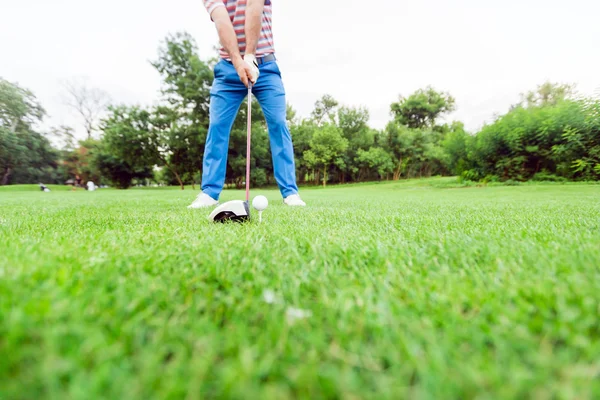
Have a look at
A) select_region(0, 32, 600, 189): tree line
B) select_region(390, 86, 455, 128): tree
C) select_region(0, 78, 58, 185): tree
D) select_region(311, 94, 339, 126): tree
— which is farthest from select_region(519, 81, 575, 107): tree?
select_region(0, 78, 58, 185): tree

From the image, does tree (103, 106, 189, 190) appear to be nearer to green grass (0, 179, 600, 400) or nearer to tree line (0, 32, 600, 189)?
tree line (0, 32, 600, 189)

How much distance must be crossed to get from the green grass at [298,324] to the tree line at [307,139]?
12724mm

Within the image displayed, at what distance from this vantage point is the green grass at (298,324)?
12.0 inches

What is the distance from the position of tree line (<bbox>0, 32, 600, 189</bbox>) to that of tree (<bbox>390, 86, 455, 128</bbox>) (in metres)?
0.13

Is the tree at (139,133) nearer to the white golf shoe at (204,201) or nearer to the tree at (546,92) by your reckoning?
the white golf shoe at (204,201)

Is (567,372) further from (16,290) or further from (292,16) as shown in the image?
(292,16)

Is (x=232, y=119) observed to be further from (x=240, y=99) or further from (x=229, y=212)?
(x=229, y=212)

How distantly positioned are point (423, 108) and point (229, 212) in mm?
35011

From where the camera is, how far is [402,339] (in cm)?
39

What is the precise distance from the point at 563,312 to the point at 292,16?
54.5ft

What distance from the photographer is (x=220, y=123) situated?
2.89 metres

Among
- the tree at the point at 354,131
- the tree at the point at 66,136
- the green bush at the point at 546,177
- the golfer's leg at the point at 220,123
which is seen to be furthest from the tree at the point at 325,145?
the tree at the point at 66,136

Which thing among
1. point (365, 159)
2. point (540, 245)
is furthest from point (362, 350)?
point (365, 159)

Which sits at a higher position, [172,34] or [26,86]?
[172,34]
